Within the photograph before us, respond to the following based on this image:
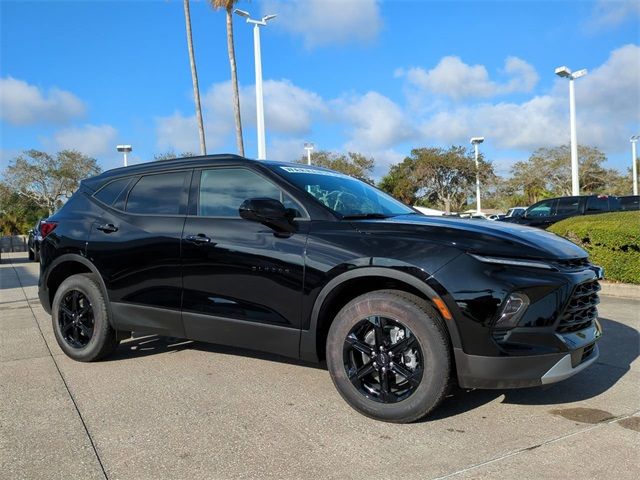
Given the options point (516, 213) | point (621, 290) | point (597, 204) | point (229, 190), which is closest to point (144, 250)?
point (229, 190)

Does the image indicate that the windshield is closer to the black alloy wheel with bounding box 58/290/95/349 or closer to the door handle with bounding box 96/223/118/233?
the door handle with bounding box 96/223/118/233

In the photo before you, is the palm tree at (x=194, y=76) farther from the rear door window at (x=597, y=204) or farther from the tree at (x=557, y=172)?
the tree at (x=557, y=172)

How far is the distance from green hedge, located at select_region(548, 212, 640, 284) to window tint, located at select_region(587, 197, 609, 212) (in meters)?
7.29

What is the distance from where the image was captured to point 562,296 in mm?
3133

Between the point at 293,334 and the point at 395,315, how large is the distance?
793mm

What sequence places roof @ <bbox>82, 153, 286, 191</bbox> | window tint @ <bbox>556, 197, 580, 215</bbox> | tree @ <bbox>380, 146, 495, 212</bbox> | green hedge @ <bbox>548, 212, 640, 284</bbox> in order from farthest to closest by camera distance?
tree @ <bbox>380, 146, 495, 212</bbox> < window tint @ <bbox>556, 197, 580, 215</bbox> < green hedge @ <bbox>548, 212, 640, 284</bbox> < roof @ <bbox>82, 153, 286, 191</bbox>

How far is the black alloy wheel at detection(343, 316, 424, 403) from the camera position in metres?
3.31

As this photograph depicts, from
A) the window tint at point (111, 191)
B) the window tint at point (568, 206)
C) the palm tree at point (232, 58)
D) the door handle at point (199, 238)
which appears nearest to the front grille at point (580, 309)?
the door handle at point (199, 238)

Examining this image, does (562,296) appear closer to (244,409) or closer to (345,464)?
(345,464)

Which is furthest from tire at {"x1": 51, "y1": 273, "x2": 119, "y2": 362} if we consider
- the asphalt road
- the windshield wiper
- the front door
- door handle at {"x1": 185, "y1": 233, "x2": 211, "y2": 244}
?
the windshield wiper

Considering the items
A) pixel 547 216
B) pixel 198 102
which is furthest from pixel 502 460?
pixel 198 102

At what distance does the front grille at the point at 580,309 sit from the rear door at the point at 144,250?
281 cm

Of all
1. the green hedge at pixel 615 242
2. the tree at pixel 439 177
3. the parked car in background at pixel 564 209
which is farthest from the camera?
the tree at pixel 439 177

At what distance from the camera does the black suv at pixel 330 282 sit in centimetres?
312
